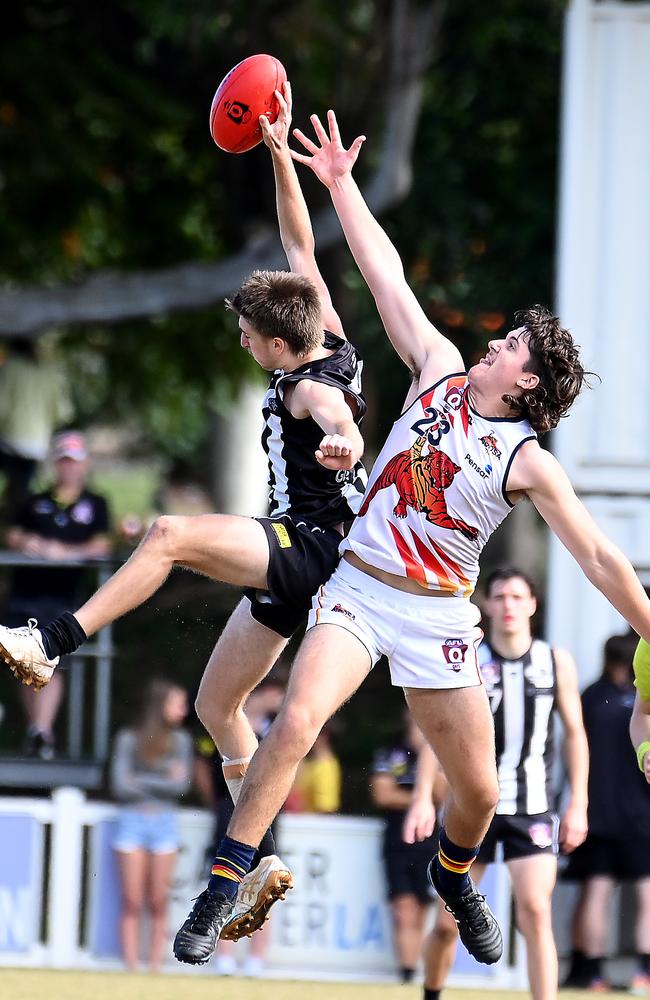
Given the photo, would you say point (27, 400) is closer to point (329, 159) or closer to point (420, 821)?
point (420, 821)

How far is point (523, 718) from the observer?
23.7ft

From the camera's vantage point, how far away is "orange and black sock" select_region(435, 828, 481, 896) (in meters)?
5.67

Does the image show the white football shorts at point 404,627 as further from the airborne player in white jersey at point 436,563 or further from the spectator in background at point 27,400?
the spectator in background at point 27,400

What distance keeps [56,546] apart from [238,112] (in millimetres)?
4139

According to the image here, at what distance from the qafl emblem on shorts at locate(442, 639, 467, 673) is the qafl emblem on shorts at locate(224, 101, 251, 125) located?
1.97 m

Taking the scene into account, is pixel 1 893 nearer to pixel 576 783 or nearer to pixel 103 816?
pixel 103 816

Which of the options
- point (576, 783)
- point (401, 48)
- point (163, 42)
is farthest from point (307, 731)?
point (163, 42)

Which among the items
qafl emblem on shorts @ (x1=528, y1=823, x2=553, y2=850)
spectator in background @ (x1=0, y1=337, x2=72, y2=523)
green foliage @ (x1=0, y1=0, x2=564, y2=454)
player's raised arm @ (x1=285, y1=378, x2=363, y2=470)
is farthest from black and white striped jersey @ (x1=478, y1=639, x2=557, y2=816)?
spectator in background @ (x1=0, y1=337, x2=72, y2=523)

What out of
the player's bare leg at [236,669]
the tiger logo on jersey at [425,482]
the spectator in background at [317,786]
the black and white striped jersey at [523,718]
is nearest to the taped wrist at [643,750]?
the tiger logo on jersey at [425,482]

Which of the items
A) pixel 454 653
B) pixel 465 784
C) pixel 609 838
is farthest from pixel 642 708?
pixel 609 838

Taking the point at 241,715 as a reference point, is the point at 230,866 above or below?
below

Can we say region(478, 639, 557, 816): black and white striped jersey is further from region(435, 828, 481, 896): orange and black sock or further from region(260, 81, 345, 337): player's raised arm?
region(260, 81, 345, 337): player's raised arm

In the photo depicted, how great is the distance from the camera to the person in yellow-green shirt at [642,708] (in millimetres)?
5355

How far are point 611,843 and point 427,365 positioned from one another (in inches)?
147
